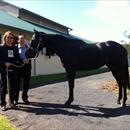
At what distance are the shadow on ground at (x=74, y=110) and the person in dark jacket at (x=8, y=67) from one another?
51cm

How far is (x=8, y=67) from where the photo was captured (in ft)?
30.5

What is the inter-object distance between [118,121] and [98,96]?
4020 millimetres

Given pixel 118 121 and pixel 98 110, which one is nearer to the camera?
pixel 118 121

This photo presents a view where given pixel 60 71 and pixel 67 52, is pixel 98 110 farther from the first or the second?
pixel 60 71

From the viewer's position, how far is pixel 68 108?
923 cm

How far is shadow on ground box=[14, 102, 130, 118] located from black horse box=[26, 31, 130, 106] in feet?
1.63

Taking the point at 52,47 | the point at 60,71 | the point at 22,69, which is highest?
the point at 52,47

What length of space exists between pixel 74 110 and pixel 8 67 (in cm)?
218

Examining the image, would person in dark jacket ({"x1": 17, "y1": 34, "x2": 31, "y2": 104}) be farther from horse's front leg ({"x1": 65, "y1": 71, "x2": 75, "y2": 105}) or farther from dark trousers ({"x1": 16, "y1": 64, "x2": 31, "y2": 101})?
horse's front leg ({"x1": 65, "y1": 71, "x2": 75, "y2": 105})

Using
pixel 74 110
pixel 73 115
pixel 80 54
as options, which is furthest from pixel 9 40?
pixel 73 115

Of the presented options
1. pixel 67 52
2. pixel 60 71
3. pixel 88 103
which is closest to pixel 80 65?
pixel 67 52

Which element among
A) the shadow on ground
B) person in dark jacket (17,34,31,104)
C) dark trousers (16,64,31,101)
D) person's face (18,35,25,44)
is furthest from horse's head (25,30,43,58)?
the shadow on ground

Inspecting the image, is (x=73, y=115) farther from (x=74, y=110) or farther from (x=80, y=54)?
(x=80, y=54)

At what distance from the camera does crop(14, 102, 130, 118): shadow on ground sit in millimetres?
8431
